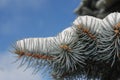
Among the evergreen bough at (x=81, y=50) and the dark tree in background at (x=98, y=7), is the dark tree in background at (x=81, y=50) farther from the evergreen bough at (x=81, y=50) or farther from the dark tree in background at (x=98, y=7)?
the dark tree in background at (x=98, y=7)

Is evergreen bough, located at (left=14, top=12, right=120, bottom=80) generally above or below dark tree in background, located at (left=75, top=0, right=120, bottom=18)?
below

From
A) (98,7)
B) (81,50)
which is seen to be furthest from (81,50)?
(98,7)

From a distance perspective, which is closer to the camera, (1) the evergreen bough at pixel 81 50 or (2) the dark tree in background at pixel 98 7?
(1) the evergreen bough at pixel 81 50

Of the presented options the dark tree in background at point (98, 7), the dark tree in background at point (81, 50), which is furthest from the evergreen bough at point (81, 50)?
the dark tree in background at point (98, 7)

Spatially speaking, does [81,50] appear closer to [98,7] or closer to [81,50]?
[81,50]

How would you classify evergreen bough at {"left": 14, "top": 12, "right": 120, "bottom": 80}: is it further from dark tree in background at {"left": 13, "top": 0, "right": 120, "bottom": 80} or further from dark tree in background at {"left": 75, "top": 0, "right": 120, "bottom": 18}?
dark tree in background at {"left": 75, "top": 0, "right": 120, "bottom": 18}

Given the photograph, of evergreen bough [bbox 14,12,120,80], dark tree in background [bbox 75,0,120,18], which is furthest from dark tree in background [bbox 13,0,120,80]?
dark tree in background [bbox 75,0,120,18]

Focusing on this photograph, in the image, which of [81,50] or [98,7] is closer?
[81,50]

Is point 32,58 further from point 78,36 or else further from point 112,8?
point 112,8

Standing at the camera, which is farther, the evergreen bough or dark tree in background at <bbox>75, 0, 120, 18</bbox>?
dark tree in background at <bbox>75, 0, 120, 18</bbox>
